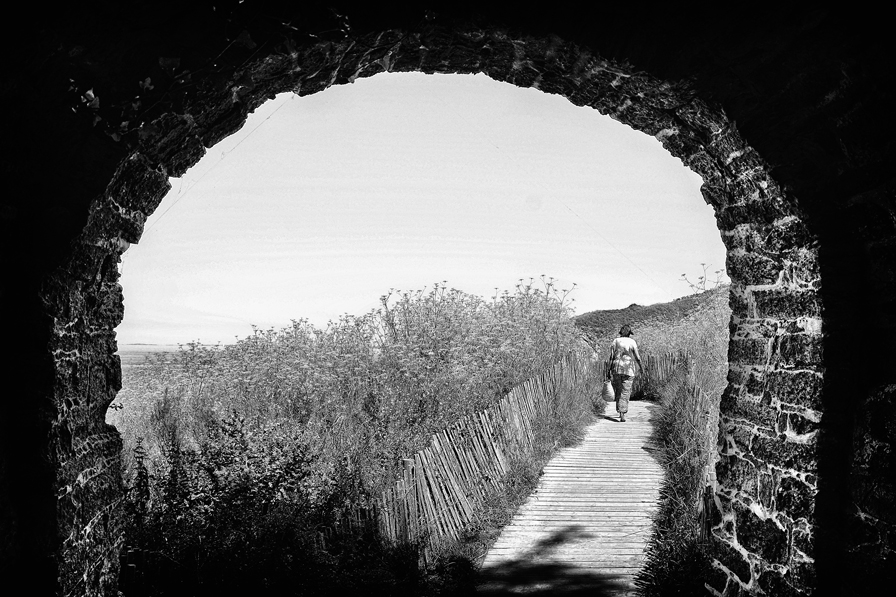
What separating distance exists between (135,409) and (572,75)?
7861mm

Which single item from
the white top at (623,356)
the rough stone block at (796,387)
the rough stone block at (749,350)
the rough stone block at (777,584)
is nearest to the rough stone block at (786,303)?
the rough stone block at (749,350)

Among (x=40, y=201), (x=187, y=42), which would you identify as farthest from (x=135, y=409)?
(x=187, y=42)

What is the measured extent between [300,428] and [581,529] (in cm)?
301

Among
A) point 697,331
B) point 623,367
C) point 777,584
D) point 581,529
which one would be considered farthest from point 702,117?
point 697,331

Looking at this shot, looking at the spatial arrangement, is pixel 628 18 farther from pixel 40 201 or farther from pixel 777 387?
pixel 40 201

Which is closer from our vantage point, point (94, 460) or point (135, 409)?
point (94, 460)

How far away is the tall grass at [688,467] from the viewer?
4.75 metres

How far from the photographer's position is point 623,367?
37.1ft

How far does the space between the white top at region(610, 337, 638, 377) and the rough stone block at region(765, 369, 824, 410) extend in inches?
318

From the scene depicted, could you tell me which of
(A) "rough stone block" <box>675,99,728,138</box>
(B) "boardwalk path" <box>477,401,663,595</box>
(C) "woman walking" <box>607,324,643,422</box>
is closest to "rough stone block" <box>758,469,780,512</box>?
(A) "rough stone block" <box>675,99,728,138</box>

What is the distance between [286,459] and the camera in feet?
16.1

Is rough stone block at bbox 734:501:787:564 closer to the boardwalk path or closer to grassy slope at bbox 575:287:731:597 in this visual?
grassy slope at bbox 575:287:731:597

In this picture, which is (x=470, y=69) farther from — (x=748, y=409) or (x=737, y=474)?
(x=737, y=474)

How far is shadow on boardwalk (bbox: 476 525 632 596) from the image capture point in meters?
4.93
